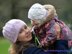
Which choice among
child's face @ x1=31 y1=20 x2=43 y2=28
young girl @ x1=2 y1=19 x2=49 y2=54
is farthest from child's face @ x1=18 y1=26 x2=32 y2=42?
child's face @ x1=31 y1=20 x2=43 y2=28

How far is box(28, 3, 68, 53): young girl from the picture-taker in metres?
3.55

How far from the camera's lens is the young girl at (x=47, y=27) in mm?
3549

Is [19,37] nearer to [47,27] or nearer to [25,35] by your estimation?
[25,35]

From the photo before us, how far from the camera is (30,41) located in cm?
356

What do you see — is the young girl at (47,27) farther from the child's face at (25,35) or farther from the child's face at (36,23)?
the child's face at (25,35)

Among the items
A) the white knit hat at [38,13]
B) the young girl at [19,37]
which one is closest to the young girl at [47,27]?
the white knit hat at [38,13]

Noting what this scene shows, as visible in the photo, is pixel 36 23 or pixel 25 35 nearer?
pixel 25 35

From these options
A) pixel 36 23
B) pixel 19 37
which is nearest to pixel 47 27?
pixel 36 23

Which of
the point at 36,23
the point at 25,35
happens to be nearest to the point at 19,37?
the point at 25,35

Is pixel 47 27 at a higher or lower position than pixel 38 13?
lower

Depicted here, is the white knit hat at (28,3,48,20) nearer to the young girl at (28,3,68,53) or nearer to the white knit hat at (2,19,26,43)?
the young girl at (28,3,68,53)

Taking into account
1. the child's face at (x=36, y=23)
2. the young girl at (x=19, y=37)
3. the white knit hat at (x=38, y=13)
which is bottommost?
the young girl at (x=19, y=37)

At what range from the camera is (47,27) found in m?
3.62

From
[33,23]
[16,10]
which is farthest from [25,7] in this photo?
[33,23]
